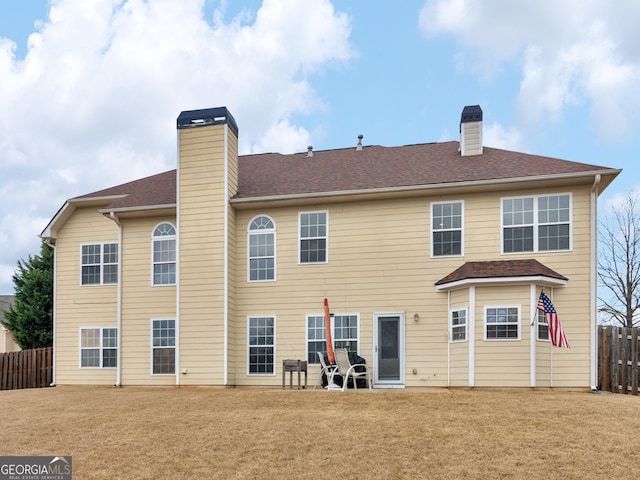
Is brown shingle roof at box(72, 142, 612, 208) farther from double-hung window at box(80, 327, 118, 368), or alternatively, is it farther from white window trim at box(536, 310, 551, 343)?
double-hung window at box(80, 327, 118, 368)

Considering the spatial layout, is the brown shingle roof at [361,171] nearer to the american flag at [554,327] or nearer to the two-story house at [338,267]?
the two-story house at [338,267]

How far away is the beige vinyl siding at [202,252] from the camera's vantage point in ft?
53.1

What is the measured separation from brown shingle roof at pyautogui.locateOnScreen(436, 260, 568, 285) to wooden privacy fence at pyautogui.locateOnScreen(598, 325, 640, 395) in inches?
71.9

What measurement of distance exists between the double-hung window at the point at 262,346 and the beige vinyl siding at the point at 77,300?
173 inches

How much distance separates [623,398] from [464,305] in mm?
3817

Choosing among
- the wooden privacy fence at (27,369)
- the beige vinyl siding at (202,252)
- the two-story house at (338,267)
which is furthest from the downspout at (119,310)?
the wooden privacy fence at (27,369)

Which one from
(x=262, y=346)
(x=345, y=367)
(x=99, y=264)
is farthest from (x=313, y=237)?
(x=99, y=264)

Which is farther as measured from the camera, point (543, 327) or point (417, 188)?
point (417, 188)

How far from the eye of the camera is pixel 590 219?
1473cm

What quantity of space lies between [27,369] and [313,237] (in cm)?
1061

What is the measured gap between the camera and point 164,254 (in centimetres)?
1762

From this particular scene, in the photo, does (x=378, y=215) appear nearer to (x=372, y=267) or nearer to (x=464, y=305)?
(x=372, y=267)

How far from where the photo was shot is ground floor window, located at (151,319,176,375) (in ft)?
56.4

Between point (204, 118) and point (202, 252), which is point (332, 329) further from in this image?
point (204, 118)
